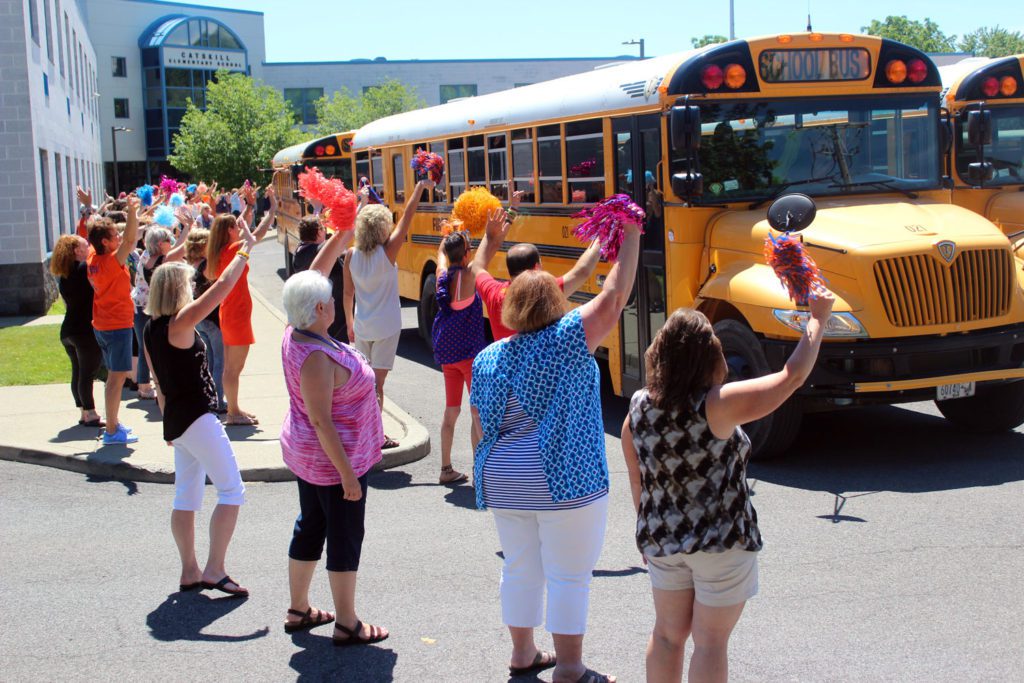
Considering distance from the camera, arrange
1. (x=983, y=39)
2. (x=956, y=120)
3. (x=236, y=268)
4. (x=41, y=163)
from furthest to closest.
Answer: (x=983, y=39) < (x=41, y=163) < (x=956, y=120) < (x=236, y=268)

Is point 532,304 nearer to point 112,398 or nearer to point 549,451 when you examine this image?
point 549,451

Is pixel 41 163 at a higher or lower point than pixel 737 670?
higher

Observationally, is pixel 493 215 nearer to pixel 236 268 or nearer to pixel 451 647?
pixel 236 268

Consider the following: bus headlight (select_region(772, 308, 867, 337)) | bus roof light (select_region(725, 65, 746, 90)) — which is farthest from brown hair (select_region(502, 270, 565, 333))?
bus roof light (select_region(725, 65, 746, 90))

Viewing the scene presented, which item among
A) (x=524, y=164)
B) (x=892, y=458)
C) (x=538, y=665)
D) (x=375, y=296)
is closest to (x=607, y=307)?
(x=538, y=665)

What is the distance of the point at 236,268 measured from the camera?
570 cm

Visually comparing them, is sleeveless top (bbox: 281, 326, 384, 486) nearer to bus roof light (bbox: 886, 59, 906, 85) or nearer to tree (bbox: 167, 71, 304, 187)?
bus roof light (bbox: 886, 59, 906, 85)

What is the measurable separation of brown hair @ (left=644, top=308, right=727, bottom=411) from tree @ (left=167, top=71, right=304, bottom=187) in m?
47.1

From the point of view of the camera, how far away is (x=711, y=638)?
3.66 meters

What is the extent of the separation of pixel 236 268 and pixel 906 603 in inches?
139

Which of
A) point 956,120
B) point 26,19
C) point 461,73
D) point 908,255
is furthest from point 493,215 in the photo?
point 461,73

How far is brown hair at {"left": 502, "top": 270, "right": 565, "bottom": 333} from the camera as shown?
4238 mm

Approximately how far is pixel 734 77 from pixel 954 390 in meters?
2.68

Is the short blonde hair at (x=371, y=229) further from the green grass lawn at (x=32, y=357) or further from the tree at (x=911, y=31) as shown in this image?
the tree at (x=911, y=31)
